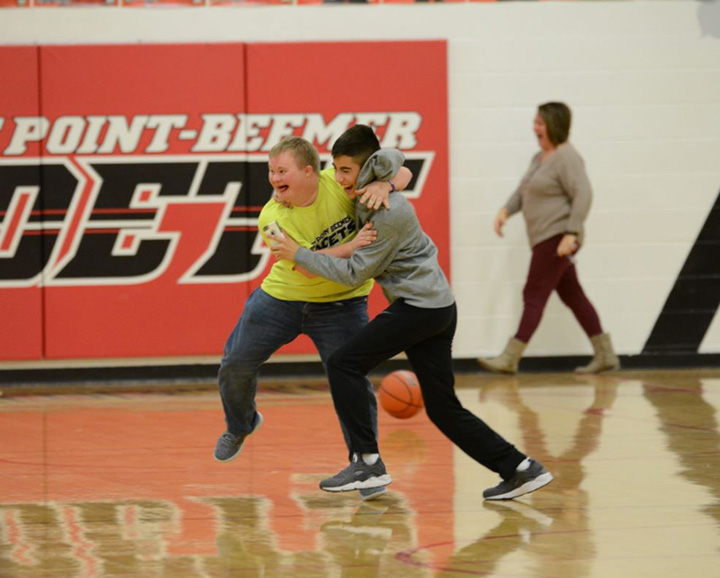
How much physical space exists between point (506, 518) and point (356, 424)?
767 millimetres

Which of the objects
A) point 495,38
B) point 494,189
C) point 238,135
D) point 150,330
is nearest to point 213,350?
point 150,330

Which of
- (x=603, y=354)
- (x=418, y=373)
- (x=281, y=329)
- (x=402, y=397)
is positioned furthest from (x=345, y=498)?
(x=603, y=354)

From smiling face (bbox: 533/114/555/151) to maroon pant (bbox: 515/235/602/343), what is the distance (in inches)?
29.2

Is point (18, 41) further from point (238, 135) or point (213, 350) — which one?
point (213, 350)

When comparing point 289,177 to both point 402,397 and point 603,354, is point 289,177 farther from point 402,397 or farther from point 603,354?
point 603,354

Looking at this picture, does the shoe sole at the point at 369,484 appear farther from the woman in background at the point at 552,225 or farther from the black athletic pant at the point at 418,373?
the woman in background at the point at 552,225

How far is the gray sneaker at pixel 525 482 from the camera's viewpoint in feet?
17.0

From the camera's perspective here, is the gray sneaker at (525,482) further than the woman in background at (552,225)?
No

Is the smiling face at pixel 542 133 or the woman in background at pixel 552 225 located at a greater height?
the smiling face at pixel 542 133

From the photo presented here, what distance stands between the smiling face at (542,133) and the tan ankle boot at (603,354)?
162 cm

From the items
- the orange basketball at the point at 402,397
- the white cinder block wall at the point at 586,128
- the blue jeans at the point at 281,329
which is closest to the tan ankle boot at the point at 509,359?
the white cinder block wall at the point at 586,128

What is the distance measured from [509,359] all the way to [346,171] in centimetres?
506

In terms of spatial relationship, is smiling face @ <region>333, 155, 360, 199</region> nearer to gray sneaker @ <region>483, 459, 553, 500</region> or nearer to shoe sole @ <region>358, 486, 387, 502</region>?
shoe sole @ <region>358, 486, 387, 502</region>

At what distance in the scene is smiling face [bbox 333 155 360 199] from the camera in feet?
16.5
